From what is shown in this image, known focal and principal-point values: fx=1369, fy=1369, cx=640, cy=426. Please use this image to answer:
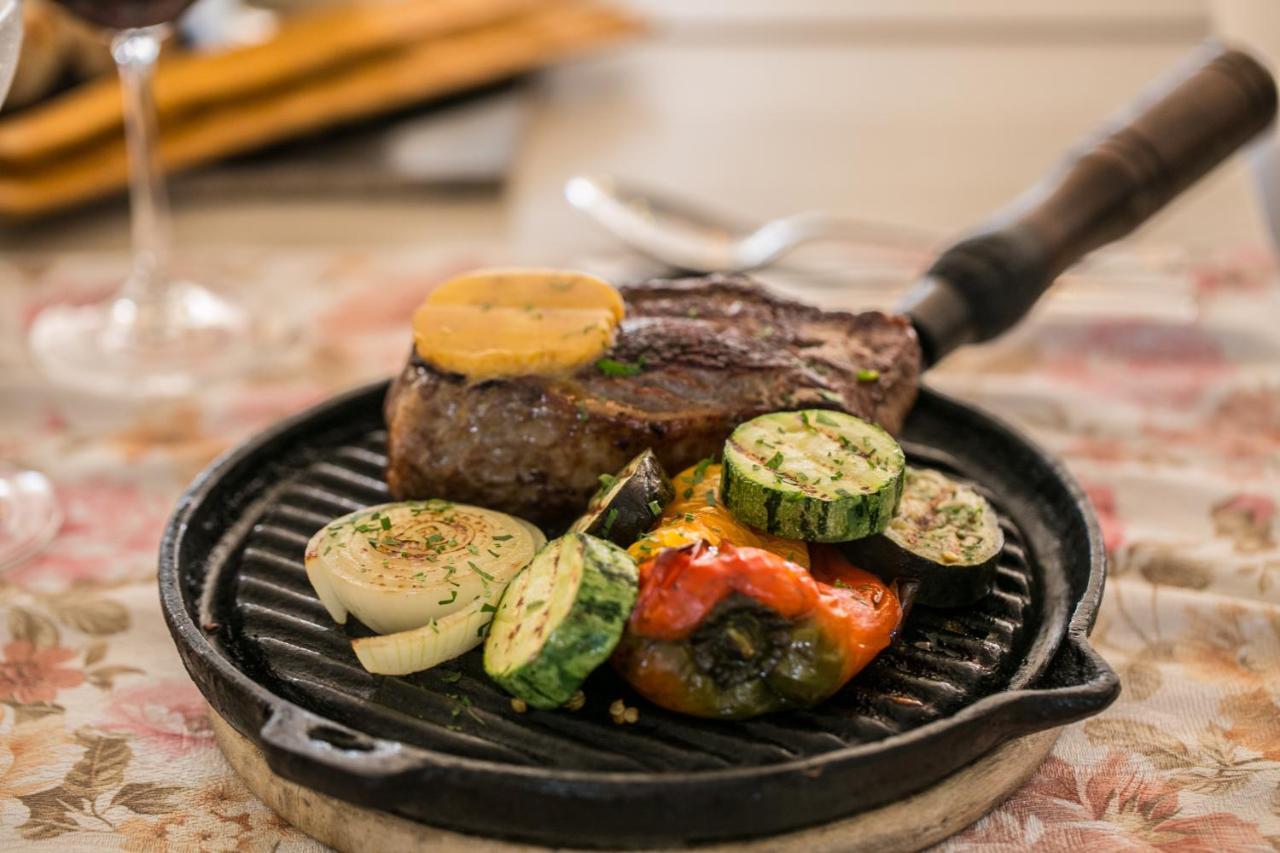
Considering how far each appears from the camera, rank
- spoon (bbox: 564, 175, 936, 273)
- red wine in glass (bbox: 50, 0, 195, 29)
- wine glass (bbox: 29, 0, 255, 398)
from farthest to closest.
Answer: spoon (bbox: 564, 175, 936, 273)
wine glass (bbox: 29, 0, 255, 398)
red wine in glass (bbox: 50, 0, 195, 29)

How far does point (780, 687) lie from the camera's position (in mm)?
1867

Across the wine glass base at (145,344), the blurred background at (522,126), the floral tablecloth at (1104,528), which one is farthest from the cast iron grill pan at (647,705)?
the blurred background at (522,126)

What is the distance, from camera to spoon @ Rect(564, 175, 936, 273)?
3941 millimetres

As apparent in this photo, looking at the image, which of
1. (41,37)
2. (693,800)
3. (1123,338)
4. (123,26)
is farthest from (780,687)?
(41,37)

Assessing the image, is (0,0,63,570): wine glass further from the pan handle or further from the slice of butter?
the pan handle

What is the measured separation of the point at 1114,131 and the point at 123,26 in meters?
2.43

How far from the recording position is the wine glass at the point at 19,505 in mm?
2576

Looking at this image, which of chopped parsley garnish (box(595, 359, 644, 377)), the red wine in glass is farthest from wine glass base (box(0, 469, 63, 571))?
chopped parsley garnish (box(595, 359, 644, 377))

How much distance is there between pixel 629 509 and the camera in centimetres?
209

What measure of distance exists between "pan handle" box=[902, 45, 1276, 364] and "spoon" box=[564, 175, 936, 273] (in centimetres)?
95

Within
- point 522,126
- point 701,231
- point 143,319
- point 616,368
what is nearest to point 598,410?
point 616,368

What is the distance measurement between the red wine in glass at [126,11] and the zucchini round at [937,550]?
2.32m

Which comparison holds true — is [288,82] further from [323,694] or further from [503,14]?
[323,694]

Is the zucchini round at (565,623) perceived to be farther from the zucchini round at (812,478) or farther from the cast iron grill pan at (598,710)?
the zucchini round at (812,478)
